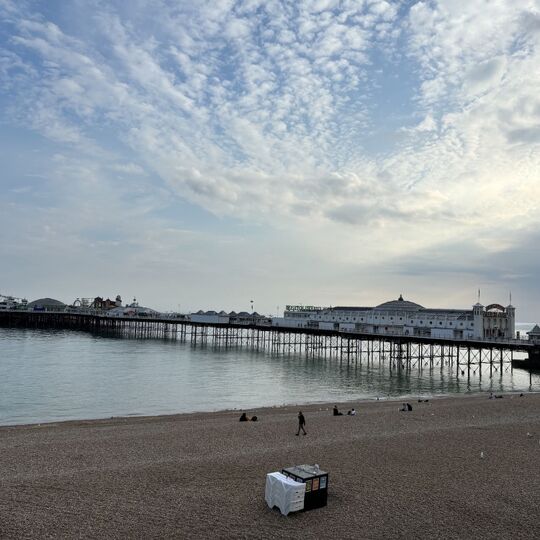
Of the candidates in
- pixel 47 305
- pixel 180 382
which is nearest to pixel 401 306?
pixel 180 382

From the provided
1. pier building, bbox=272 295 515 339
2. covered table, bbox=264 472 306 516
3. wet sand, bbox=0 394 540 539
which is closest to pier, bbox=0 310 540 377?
pier building, bbox=272 295 515 339

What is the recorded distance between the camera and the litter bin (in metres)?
9.97

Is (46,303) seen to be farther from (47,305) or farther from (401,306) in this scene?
(401,306)

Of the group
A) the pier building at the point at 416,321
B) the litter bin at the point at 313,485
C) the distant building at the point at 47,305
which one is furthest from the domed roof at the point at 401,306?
the distant building at the point at 47,305

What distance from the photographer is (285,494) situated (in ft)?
31.9

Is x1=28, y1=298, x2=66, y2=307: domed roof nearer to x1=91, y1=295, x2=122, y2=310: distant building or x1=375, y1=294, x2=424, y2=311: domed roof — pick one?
x1=91, y1=295, x2=122, y2=310: distant building

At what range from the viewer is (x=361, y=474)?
12.4 m

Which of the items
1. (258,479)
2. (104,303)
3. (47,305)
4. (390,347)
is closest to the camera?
(258,479)

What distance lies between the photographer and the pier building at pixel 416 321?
51.2m

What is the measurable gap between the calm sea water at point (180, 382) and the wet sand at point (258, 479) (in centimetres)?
652

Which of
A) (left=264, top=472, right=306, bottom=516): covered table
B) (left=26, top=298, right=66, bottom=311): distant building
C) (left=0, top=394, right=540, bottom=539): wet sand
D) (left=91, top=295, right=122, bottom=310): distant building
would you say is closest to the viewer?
(left=0, top=394, right=540, bottom=539): wet sand

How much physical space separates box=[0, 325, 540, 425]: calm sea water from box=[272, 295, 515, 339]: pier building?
200 inches

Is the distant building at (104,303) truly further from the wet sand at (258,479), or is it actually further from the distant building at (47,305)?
the wet sand at (258,479)

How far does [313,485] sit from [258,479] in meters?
2.35
